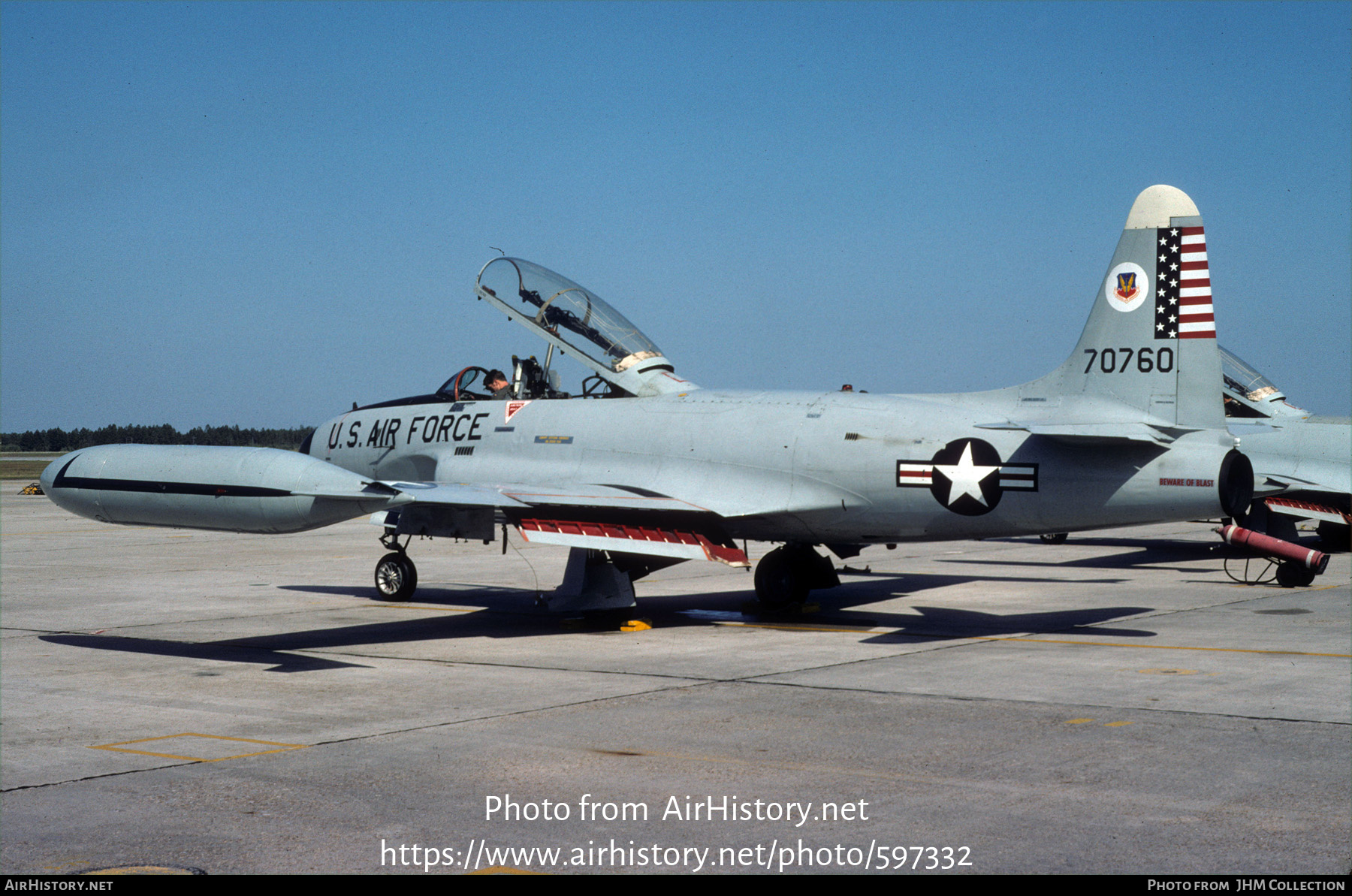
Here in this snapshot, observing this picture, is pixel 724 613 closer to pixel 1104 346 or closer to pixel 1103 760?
pixel 1104 346

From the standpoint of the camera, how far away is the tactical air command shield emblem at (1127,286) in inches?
493

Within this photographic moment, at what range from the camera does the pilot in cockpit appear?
16.4m

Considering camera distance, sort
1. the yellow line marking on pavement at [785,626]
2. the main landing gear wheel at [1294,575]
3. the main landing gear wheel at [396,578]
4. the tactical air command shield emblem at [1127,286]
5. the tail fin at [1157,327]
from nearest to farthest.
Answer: the tail fin at [1157,327] → the tactical air command shield emblem at [1127,286] → the yellow line marking on pavement at [785,626] → the main landing gear wheel at [396,578] → the main landing gear wheel at [1294,575]

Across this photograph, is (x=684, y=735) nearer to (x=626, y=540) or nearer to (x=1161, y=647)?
(x=626, y=540)

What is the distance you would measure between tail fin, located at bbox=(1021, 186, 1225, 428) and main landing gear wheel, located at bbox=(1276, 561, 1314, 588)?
706 centimetres

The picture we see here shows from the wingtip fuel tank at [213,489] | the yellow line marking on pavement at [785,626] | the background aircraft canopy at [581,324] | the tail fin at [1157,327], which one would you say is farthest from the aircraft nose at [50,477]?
the tail fin at [1157,327]

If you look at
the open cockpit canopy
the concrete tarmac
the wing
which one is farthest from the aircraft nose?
the open cockpit canopy

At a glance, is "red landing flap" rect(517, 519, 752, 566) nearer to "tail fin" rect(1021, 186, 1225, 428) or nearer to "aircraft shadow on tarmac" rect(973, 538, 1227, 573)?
"tail fin" rect(1021, 186, 1225, 428)

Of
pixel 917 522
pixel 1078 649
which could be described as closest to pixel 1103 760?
pixel 1078 649

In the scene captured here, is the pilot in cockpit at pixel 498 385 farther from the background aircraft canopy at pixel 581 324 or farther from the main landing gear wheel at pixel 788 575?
the main landing gear wheel at pixel 788 575

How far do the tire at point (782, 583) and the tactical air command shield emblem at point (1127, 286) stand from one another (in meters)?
5.28

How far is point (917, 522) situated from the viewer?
13.2 m

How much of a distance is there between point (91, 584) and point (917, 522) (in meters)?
12.8

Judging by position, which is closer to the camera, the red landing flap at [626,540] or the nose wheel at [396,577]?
the red landing flap at [626,540]
